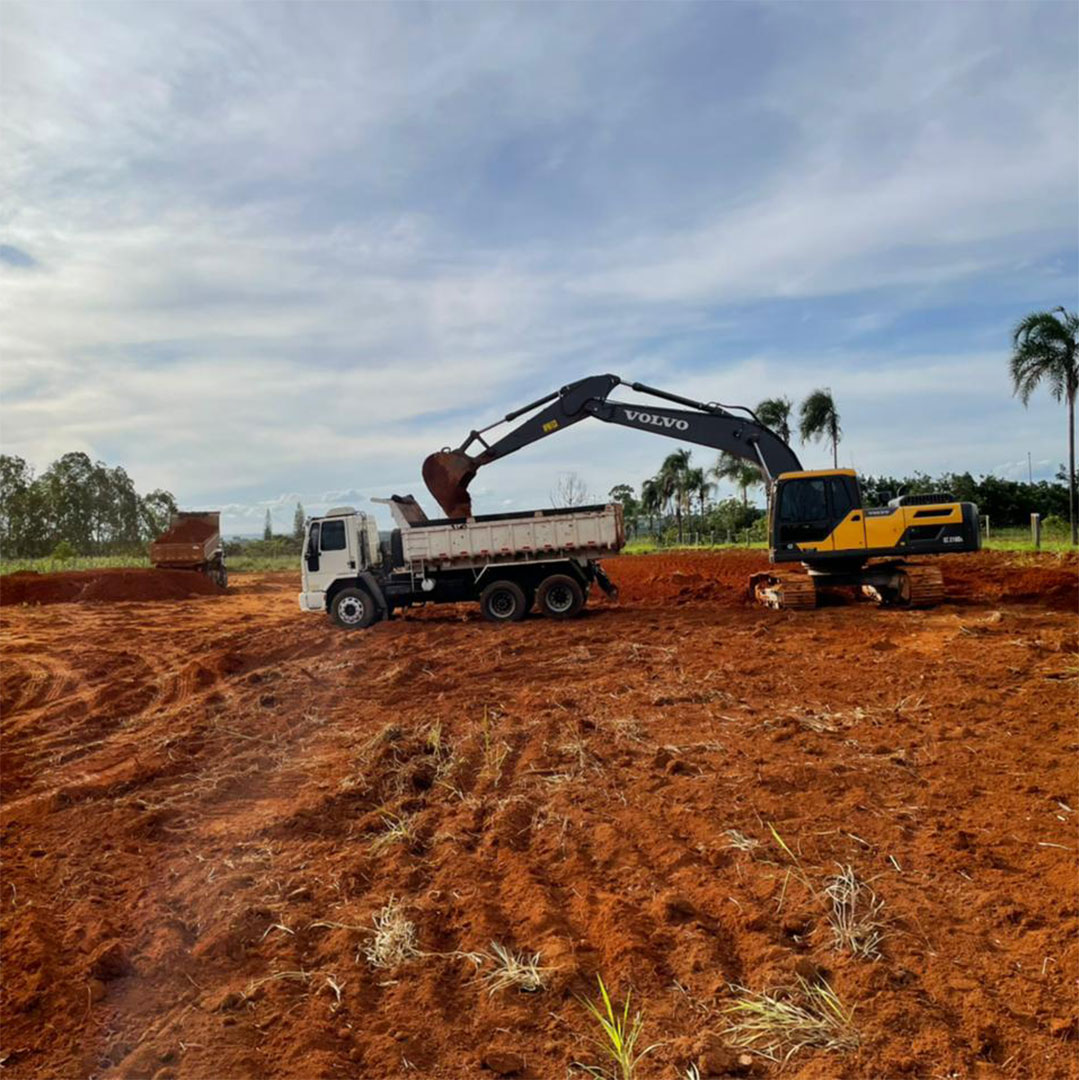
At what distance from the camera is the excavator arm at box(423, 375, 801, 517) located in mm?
16094

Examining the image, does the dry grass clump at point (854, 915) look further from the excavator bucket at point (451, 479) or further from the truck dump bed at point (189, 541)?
the truck dump bed at point (189, 541)

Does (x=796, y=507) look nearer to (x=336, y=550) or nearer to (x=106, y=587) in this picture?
(x=336, y=550)

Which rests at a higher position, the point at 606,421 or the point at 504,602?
the point at 606,421

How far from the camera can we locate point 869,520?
14016 mm

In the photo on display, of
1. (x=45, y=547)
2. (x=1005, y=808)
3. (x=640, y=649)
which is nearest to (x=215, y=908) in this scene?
(x=1005, y=808)

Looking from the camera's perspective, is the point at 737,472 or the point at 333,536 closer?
the point at 333,536

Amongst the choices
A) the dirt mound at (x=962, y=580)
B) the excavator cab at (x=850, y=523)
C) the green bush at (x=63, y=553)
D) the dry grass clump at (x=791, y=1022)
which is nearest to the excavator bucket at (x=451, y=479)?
the dirt mound at (x=962, y=580)

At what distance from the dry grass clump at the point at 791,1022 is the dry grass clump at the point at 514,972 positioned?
33.4 inches

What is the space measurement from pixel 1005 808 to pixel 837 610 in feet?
33.0

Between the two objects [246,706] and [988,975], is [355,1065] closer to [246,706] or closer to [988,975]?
[988,975]

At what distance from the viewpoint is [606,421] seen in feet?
55.3

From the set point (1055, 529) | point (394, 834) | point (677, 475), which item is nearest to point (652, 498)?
point (677, 475)

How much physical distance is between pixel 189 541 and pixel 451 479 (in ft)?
59.7

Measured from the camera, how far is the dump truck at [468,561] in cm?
1509
